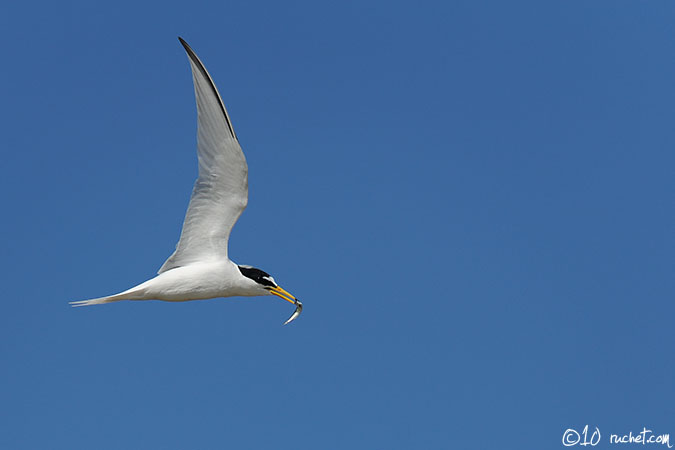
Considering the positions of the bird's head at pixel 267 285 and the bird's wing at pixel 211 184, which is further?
the bird's head at pixel 267 285

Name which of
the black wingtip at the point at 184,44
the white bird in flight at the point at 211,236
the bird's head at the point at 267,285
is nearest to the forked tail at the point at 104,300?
the white bird in flight at the point at 211,236

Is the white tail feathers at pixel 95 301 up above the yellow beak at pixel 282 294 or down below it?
below

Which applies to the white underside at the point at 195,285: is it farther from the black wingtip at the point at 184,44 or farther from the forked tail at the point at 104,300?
the black wingtip at the point at 184,44

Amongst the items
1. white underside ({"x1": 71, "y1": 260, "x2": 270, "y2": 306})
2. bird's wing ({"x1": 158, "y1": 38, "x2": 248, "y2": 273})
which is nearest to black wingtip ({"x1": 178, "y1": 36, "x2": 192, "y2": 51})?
bird's wing ({"x1": 158, "y1": 38, "x2": 248, "y2": 273})

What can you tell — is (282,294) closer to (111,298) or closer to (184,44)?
(111,298)

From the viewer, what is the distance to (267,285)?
11.3 m

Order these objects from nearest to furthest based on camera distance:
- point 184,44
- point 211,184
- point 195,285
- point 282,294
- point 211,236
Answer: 1. point 184,44
2. point 211,184
3. point 195,285
4. point 211,236
5. point 282,294

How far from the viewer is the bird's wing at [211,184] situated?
386 inches

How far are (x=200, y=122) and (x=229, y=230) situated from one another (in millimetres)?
1835

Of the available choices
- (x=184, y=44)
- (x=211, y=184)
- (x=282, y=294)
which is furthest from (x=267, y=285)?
(x=184, y=44)

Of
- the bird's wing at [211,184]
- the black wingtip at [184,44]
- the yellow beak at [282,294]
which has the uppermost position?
the black wingtip at [184,44]

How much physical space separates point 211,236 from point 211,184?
2.89 ft

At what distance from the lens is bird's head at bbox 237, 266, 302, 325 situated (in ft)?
36.9

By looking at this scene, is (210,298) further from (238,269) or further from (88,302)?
(88,302)
